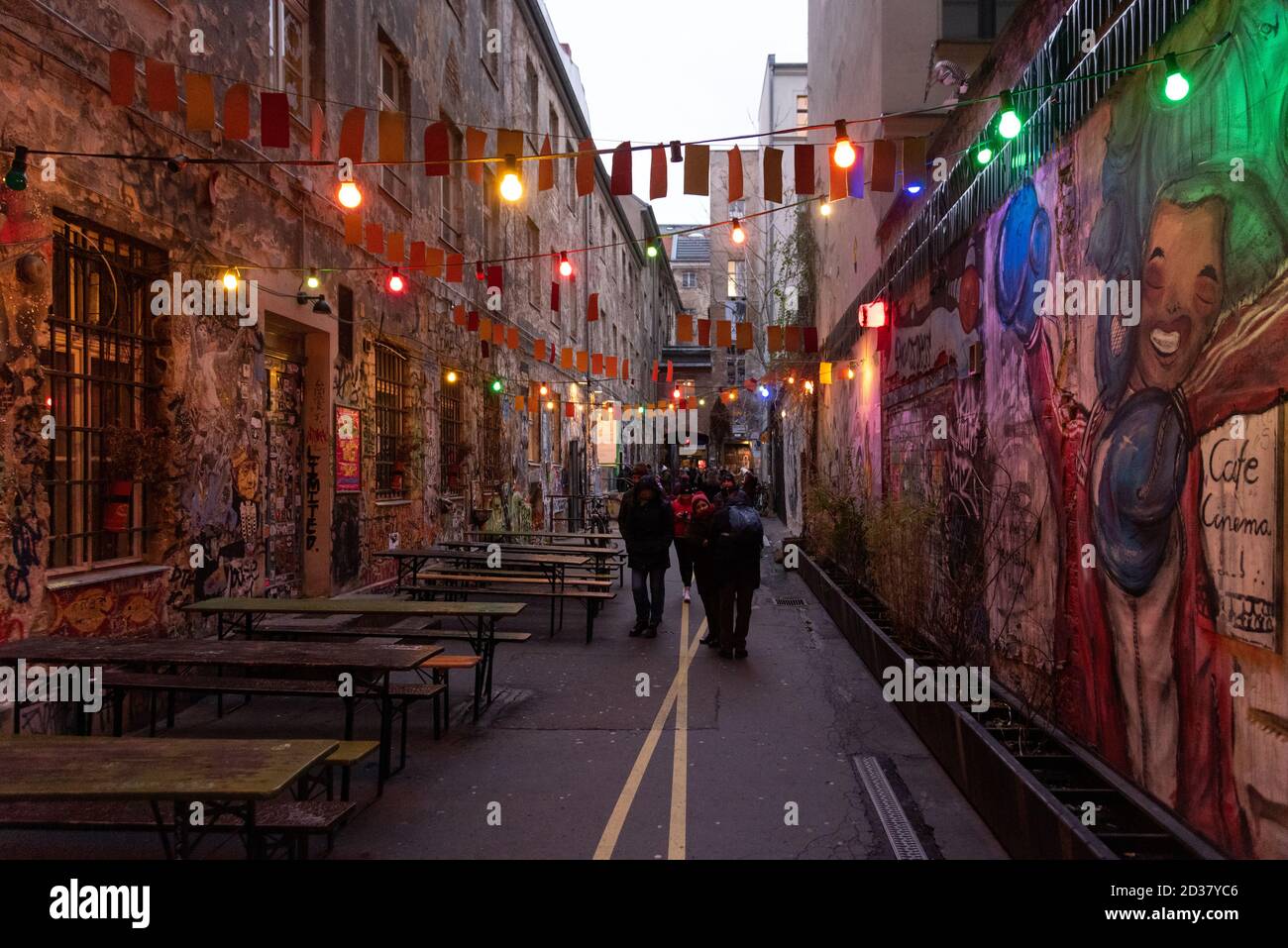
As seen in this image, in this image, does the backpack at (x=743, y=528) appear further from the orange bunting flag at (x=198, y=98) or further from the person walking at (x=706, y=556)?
the orange bunting flag at (x=198, y=98)

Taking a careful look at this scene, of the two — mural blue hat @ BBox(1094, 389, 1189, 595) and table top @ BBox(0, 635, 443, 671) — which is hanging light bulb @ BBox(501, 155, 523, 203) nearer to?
table top @ BBox(0, 635, 443, 671)

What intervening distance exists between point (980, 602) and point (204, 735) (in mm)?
6412

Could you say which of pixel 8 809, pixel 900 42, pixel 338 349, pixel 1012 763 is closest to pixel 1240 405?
pixel 1012 763

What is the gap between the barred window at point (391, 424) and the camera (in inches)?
498

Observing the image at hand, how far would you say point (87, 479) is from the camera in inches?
264

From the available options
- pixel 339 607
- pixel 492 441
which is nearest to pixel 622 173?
pixel 339 607

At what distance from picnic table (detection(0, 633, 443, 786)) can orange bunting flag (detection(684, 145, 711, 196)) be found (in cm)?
464

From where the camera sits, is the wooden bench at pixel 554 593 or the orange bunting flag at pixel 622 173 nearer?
→ the orange bunting flag at pixel 622 173

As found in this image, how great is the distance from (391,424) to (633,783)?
29.0 feet

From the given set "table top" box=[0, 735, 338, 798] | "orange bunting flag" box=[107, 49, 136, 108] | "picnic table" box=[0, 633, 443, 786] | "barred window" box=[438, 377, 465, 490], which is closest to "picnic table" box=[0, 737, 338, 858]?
"table top" box=[0, 735, 338, 798]

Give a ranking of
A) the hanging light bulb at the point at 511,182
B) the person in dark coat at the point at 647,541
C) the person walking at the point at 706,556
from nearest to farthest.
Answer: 1. the hanging light bulb at the point at 511,182
2. the person walking at the point at 706,556
3. the person in dark coat at the point at 647,541

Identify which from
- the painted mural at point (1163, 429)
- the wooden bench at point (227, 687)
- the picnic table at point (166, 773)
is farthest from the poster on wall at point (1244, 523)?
the wooden bench at point (227, 687)

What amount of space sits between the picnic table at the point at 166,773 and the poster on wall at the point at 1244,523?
13.1 ft

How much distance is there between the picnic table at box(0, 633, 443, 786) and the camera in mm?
5461
